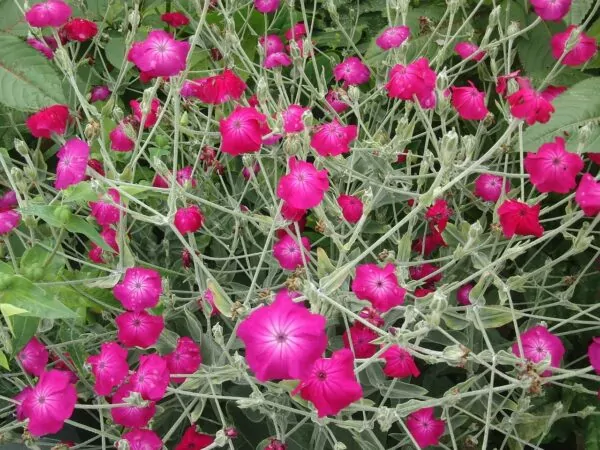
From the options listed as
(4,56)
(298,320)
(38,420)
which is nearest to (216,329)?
(298,320)

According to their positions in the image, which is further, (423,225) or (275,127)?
(423,225)

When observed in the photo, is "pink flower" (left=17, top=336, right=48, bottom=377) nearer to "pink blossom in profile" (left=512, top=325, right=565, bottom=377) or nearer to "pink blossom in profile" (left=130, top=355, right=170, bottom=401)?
"pink blossom in profile" (left=130, top=355, right=170, bottom=401)

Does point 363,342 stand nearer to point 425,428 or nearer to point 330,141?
point 425,428

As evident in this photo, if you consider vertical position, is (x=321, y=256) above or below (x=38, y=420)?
above

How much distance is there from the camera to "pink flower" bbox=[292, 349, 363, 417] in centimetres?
68

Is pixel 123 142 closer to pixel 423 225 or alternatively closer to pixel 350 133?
pixel 350 133

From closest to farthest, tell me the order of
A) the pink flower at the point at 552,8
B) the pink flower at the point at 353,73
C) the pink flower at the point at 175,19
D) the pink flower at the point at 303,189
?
the pink flower at the point at 303,189 → the pink flower at the point at 552,8 → the pink flower at the point at 353,73 → the pink flower at the point at 175,19

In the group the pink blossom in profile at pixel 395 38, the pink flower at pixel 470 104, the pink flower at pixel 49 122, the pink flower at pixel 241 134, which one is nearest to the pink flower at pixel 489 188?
the pink flower at pixel 470 104

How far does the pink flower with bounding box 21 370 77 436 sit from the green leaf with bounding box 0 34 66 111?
Answer: 0.42m

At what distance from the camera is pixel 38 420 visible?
30.8 inches

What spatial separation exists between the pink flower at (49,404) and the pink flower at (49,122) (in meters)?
0.33

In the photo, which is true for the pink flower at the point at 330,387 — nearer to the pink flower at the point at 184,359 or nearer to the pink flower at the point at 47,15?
the pink flower at the point at 184,359

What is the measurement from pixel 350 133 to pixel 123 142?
0.34 m

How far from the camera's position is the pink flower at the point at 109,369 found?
0.82 meters
